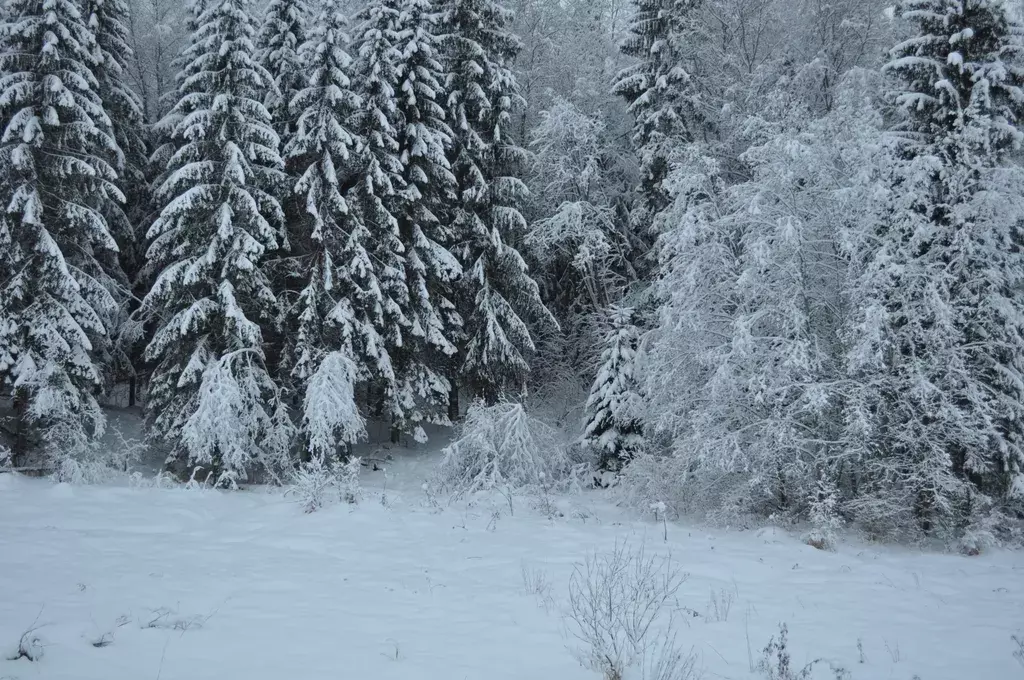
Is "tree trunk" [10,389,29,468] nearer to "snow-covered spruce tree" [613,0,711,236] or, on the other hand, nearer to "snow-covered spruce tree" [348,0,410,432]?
"snow-covered spruce tree" [348,0,410,432]

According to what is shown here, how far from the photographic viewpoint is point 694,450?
43.3 feet

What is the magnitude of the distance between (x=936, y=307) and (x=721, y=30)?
14743 millimetres

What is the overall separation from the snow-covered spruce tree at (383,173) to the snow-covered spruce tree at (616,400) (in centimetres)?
541

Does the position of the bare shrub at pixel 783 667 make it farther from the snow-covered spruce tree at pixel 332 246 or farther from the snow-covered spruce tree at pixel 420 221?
the snow-covered spruce tree at pixel 420 221

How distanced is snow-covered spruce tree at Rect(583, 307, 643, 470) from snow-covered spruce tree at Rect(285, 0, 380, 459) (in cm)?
578

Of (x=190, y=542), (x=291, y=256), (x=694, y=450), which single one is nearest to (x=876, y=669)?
(x=694, y=450)

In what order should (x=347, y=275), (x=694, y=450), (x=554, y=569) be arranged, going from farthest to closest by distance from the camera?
1. (x=347, y=275)
2. (x=694, y=450)
3. (x=554, y=569)

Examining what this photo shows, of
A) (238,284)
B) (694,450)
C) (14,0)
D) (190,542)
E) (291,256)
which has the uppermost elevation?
(14,0)

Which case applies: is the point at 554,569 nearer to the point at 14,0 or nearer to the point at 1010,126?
the point at 1010,126

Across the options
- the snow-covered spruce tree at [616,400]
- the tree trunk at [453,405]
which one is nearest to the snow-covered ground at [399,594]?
the snow-covered spruce tree at [616,400]

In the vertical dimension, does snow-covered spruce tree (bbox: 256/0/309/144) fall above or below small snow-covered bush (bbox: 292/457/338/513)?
above

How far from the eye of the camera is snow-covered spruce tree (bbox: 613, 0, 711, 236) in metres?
19.4

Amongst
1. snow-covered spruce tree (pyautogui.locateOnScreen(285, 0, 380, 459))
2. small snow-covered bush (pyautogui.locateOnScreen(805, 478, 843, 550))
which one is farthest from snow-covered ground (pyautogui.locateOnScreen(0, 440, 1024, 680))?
snow-covered spruce tree (pyautogui.locateOnScreen(285, 0, 380, 459))

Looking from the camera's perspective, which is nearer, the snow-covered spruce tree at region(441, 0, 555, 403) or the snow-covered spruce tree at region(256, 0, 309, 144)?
the snow-covered spruce tree at region(256, 0, 309, 144)
